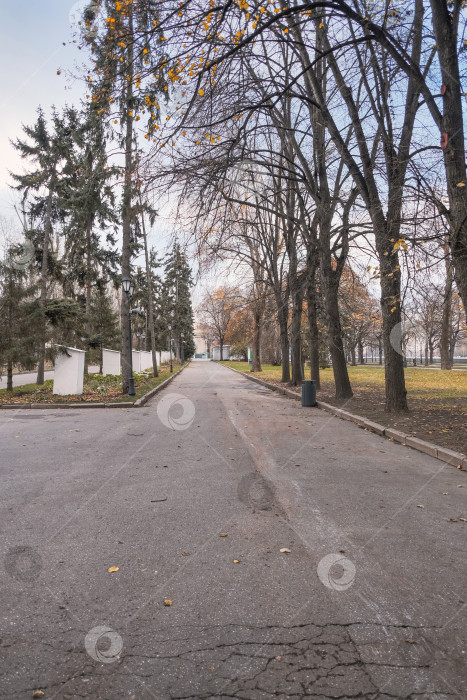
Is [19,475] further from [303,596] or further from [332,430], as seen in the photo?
[332,430]

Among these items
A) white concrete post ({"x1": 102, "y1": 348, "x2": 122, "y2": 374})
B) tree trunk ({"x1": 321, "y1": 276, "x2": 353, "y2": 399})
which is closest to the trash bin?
tree trunk ({"x1": 321, "y1": 276, "x2": 353, "y2": 399})

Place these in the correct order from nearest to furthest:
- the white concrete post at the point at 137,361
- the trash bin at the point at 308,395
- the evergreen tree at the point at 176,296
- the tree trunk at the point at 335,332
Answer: the tree trunk at the point at 335,332 < the trash bin at the point at 308,395 < the white concrete post at the point at 137,361 < the evergreen tree at the point at 176,296

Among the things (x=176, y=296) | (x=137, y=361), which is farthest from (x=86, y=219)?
(x=176, y=296)

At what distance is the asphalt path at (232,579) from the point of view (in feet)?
Result: 7.46

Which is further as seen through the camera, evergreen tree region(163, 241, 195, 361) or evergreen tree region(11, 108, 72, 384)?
evergreen tree region(163, 241, 195, 361)

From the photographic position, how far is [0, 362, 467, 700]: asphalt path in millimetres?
2273

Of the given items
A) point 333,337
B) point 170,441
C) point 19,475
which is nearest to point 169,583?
point 19,475

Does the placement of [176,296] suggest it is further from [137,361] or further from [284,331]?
[284,331]

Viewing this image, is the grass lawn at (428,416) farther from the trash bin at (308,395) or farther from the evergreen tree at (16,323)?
the evergreen tree at (16,323)

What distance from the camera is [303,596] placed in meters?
2.99

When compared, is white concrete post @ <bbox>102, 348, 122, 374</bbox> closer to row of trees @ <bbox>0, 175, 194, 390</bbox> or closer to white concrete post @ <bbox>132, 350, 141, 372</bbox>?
row of trees @ <bbox>0, 175, 194, 390</bbox>

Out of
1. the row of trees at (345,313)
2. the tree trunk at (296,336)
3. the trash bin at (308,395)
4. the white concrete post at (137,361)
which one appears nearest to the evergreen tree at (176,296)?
the row of trees at (345,313)

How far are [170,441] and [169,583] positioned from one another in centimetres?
550

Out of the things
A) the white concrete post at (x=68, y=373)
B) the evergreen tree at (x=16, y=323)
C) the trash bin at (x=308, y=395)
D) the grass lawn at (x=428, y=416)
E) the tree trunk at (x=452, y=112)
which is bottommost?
the grass lawn at (x=428, y=416)
